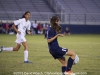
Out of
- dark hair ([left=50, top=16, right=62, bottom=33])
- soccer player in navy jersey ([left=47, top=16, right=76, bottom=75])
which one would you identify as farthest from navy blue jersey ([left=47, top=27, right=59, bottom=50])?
dark hair ([left=50, top=16, right=62, bottom=33])

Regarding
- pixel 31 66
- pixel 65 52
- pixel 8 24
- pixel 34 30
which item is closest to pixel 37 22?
pixel 34 30

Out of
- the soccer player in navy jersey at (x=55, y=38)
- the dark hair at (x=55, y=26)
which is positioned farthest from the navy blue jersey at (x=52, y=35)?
the dark hair at (x=55, y=26)

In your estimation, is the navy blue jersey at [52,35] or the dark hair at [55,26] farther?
the navy blue jersey at [52,35]

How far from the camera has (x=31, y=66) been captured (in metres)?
12.8

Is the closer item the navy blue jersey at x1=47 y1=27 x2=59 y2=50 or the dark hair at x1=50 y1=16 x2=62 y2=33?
the dark hair at x1=50 y1=16 x2=62 y2=33

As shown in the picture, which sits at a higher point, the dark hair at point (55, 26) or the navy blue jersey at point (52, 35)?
the dark hair at point (55, 26)

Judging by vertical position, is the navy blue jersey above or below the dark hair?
below

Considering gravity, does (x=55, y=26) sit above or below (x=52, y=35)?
above

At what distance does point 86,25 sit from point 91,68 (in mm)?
28997

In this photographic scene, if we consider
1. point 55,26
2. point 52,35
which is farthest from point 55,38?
point 55,26

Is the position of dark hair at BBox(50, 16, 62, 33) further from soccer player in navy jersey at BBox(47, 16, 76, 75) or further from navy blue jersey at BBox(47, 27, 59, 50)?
navy blue jersey at BBox(47, 27, 59, 50)

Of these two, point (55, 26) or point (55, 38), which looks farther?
point (55, 38)

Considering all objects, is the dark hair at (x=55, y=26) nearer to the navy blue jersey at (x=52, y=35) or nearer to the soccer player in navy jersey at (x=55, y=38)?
the soccer player in navy jersey at (x=55, y=38)

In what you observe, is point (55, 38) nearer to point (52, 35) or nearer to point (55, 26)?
point (52, 35)
